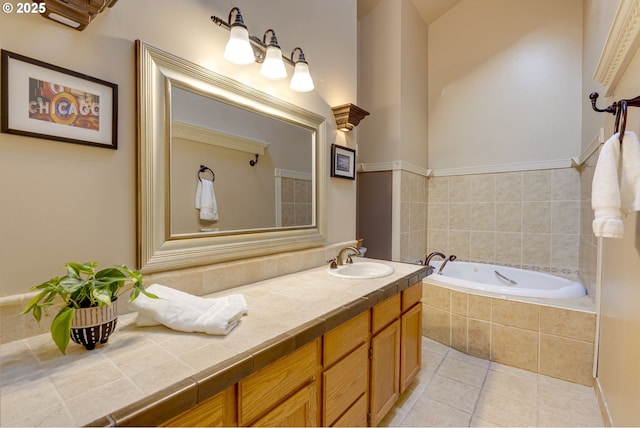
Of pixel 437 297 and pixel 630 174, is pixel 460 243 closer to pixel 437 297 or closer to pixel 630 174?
pixel 437 297

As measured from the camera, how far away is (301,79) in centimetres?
162

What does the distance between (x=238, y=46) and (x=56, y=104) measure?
2.37 ft

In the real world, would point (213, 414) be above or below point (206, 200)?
below

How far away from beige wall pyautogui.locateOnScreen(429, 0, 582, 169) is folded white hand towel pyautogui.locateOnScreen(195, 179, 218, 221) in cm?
301

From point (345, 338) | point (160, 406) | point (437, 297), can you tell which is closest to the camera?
point (160, 406)

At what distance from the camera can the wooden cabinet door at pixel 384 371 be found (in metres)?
1.35

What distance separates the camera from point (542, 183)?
2895mm

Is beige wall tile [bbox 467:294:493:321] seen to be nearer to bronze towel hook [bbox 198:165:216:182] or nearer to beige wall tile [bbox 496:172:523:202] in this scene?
beige wall tile [bbox 496:172:523:202]

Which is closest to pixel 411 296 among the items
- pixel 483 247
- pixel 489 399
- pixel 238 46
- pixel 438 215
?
pixel 489 399

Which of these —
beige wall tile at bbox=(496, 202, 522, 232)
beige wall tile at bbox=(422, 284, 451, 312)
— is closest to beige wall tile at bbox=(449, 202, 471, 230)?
beige wall tile at bbox=(496, 202, 522, 232)

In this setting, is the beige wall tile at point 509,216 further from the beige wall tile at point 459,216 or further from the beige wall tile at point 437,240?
the beige wall tile at point 437,240

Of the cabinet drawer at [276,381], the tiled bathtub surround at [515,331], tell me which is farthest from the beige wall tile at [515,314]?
the cabinet drawer at [276,381]

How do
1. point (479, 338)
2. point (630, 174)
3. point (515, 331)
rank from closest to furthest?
point (630, 174) < point (515, 331) < point (479, 338)

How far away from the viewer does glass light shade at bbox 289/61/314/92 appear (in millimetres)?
1603
